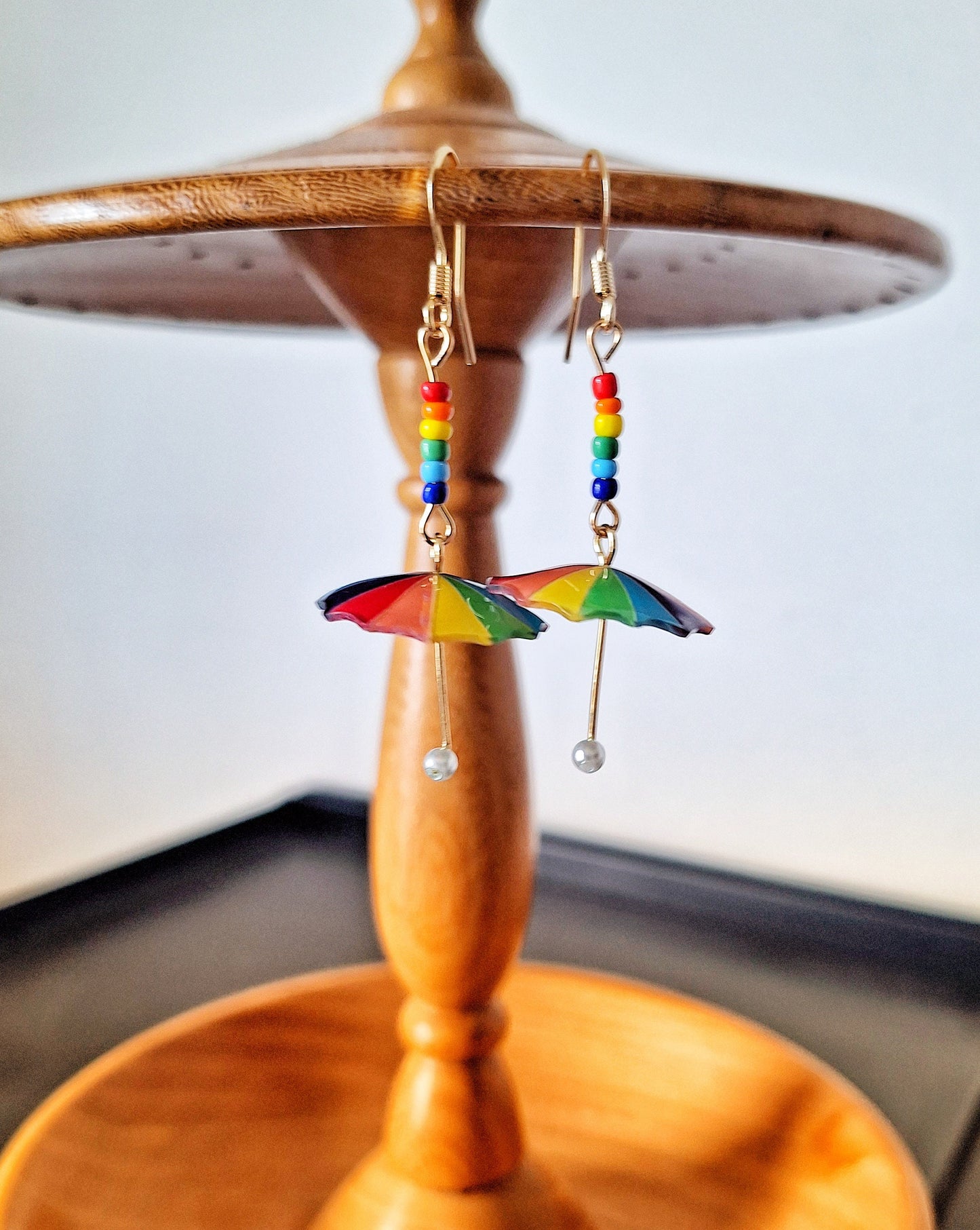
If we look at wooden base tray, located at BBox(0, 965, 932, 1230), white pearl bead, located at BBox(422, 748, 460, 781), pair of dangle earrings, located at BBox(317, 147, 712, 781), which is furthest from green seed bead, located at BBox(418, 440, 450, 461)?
wooden base tray, located at BBox(0, 965, 932, 1230)

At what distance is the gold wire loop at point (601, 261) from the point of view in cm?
31

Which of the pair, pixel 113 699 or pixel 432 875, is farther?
pixel 113 699

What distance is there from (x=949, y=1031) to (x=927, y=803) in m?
0.19

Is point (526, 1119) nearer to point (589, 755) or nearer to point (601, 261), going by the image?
point (589, 755)

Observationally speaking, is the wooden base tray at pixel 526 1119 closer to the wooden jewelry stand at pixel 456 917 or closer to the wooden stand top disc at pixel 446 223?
the wooden jewelry stand at pixel 456 917

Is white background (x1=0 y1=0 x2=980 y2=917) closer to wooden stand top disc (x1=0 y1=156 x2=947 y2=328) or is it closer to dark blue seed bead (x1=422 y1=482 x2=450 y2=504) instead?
wooden stand top disc (x1=0 y1=156 x2=947 y2=328)

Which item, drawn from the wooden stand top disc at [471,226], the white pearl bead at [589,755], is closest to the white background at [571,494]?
the wooden stand top disc at [471,226]

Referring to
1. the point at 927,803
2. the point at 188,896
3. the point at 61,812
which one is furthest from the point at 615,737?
the point at 61,812

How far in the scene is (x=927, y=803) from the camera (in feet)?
2.88

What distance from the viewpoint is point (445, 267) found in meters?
0.35

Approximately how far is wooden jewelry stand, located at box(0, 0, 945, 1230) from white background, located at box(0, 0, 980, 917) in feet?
0.86

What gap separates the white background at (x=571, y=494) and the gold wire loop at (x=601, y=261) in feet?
1.09

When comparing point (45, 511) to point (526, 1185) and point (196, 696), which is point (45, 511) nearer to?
point (196, 696)

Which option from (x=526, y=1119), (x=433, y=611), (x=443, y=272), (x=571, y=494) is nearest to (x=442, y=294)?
(x=443, y=272)
